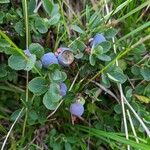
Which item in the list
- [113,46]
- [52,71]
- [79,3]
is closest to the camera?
[52,71]

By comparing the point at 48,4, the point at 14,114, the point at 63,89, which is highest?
the point at 48,4

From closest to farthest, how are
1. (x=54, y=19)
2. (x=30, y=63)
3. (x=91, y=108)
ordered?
(x=30, y=63) → (x=54, y=19) → (x=91, y=108)

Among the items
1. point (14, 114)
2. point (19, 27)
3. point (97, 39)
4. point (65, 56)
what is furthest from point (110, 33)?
point (14, 114)

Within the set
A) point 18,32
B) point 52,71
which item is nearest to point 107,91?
point 52,71

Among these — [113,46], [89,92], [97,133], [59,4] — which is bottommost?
[97,133]

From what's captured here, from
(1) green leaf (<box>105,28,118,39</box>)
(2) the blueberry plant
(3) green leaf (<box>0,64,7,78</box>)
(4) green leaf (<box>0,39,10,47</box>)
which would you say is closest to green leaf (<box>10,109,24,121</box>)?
(2) the blueberry plant

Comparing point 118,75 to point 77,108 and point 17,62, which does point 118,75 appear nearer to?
point 77,108

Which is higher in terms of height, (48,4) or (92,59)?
(48,4)

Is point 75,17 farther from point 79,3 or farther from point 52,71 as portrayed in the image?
point 52,71
